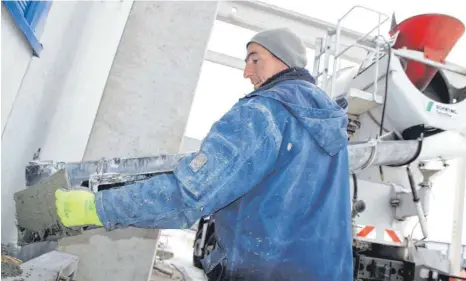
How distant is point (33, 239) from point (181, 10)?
2.10m

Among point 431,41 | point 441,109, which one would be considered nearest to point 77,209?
point 441,109

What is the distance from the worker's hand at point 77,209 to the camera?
1201 millimetres

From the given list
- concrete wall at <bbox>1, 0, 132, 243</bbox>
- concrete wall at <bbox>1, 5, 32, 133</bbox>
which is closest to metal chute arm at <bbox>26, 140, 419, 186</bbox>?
concrete wall at <bbox>1, 0, 132, 243</bbox>

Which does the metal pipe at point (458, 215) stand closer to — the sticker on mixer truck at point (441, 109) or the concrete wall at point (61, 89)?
the sticker on mixer truck at point (441, 109)

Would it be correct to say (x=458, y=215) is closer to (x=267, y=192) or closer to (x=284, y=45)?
(x=284, y=45)

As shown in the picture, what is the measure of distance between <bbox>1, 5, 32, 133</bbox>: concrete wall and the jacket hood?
3.03 feet

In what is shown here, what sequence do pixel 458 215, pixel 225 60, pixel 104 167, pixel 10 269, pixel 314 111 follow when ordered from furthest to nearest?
pixel 225 60 → pixel 458 215 → pixel 104 167 → pixel 10 269 → pixel 314 111

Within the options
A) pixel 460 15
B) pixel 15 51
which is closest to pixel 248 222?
pixel 15 51

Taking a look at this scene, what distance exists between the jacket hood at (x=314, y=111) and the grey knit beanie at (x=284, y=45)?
202mm

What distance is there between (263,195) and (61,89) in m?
1.55

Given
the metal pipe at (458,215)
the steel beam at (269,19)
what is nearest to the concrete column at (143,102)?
the metal pipe at (458,215)

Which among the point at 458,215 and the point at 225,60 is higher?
the point at 225,60

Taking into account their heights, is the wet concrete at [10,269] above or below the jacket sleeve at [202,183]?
below

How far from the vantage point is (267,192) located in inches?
50.8
